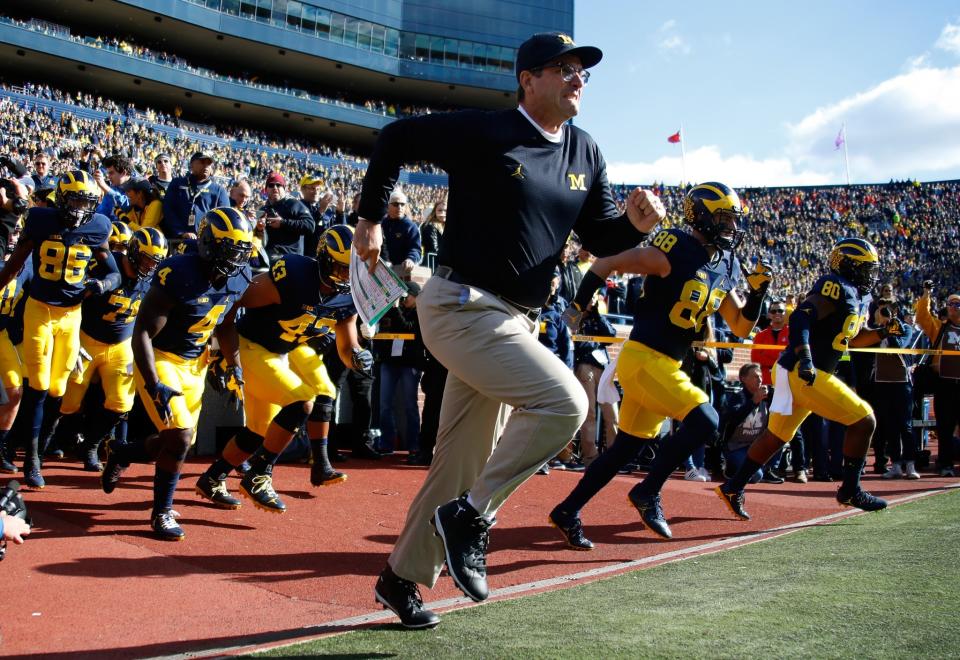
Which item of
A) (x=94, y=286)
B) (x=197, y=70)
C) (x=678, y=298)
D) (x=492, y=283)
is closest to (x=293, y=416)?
(x=94, y=286)

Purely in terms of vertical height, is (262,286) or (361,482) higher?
A: (262,286)

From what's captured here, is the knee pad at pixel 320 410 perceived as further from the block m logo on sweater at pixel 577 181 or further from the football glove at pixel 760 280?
the block m logo on sweater at pixel 577 181

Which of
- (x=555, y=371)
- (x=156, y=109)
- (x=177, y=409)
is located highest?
(x=156, y=109)

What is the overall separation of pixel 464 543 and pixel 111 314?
19.0 ft

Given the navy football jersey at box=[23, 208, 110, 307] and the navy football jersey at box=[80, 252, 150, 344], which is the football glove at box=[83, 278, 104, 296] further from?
the navy football jersey at box=[80, 252, 150, 344]

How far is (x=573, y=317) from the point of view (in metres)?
5.99

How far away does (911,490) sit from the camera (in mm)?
9141

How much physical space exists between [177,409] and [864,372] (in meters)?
9.03

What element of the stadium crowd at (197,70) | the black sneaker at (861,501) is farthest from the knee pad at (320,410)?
the stadium crowd at (197,70)

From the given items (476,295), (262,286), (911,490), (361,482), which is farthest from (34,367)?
(911,490)

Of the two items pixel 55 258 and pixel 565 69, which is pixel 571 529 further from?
pixel 55 258

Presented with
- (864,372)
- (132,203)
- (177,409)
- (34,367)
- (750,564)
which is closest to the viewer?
(750,564)

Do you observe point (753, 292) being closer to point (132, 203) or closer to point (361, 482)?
point (361, 482)

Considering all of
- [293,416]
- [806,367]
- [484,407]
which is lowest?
[293,416]
